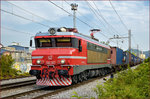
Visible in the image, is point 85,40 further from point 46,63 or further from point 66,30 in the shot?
point 46,63

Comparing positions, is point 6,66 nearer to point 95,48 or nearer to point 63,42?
point 95,48

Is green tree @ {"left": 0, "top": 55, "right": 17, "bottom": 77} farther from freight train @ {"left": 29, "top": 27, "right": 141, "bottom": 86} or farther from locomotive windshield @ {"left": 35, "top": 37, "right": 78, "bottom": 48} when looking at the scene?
locomotive windshield @ {"left": 35, "top": 37, "right": 78, "bottom": 48}

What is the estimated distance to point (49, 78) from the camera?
37.1 ft

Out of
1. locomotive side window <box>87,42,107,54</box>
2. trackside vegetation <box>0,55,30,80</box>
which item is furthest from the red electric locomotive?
trackside vegetation <box>0,55,30,80</box>

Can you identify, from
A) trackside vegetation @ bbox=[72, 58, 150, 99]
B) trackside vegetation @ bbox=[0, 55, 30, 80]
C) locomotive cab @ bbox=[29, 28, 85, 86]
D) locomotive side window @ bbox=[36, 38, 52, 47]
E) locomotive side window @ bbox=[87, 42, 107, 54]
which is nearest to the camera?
trackside vegetation @ bbox=[72, 58, 150, 99]

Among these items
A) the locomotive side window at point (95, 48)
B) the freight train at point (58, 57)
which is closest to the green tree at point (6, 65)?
the freight train at point (58, 57)

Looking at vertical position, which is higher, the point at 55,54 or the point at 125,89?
the point at 55,54

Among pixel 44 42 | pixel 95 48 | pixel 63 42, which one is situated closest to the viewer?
pixel 63 42

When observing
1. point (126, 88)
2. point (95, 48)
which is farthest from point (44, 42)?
point (126, 88)

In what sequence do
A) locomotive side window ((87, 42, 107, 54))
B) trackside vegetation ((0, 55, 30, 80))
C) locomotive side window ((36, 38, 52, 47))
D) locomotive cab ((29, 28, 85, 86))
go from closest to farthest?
1. locomotive cab ((29, 28, 85, 86))
2. locomotive side window ((36, 38, 52, 47))
3. locomotive side window ((87, 42, 107, 54))
4. trackside vegetation ((0, 55, 30, 80))

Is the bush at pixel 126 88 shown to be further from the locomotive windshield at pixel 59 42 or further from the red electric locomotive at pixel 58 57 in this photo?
the locomotive windshield at pixel 59 42

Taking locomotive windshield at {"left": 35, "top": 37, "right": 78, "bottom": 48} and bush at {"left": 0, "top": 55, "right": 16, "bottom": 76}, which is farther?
bush at {"left": 0, "top": 55, "right": 16, "bottom": 76}

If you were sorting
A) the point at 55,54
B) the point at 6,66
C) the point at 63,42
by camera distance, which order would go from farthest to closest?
the point at 6,66
the point at 63,42
the point at 55,54

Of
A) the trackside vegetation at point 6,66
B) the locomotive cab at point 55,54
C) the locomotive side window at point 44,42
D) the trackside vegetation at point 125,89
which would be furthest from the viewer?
the trackside vegetation at point 6,66
